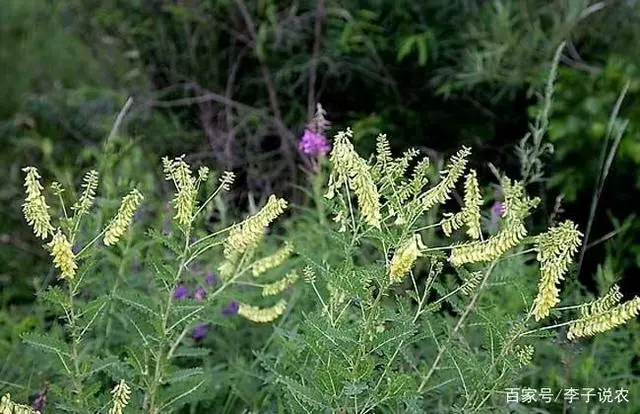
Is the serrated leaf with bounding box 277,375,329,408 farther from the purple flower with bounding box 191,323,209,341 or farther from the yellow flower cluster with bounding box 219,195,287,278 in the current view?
the purple flower with bounding box 191,323,209,341

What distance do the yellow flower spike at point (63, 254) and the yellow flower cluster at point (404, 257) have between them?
1.33 ft

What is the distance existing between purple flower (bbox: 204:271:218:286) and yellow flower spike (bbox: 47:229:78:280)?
881 mm

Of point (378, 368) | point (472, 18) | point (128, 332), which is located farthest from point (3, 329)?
point (472, 18)

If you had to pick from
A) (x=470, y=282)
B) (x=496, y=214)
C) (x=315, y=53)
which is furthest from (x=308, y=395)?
(x=315, y=53)

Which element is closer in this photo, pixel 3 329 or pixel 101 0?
pixel 3 329

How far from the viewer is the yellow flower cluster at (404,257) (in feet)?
4.02

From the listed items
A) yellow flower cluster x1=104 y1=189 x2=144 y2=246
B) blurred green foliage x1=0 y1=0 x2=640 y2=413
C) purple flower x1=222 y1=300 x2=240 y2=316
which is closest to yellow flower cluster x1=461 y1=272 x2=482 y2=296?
yellow flower cluster x1=104 y1=189 x2=144 y2=246

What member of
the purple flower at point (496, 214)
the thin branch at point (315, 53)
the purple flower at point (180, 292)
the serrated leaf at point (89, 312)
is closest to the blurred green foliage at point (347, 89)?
the thin branch at point (315, 53)

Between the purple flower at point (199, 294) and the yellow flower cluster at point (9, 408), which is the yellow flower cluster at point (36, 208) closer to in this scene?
the yellow flower cluster at point (9, 408)

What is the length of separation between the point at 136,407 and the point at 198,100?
2.03 meters

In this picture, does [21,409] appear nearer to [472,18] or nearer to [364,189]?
[364,189]

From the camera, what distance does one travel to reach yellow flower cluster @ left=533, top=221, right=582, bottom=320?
1292mm

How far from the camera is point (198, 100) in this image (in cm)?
340

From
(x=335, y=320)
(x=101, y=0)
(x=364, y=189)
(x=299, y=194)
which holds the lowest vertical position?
(x=299, y=194)
